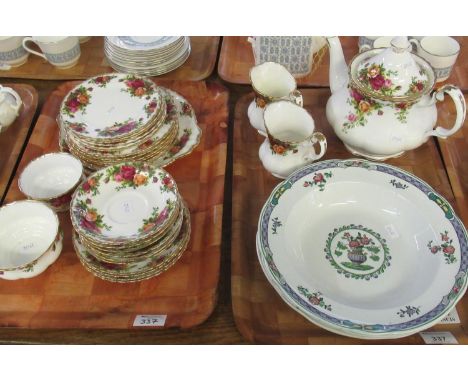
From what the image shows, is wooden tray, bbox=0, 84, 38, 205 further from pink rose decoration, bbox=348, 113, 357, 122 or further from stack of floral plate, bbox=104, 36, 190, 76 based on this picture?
pink rose decoration, bbox=348, 113, 357, 122

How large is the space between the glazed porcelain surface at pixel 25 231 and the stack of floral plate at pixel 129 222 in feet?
0.22

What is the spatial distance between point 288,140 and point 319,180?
0.12m

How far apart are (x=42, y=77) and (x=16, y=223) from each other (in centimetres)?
56

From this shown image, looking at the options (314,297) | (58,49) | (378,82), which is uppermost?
(378,82)

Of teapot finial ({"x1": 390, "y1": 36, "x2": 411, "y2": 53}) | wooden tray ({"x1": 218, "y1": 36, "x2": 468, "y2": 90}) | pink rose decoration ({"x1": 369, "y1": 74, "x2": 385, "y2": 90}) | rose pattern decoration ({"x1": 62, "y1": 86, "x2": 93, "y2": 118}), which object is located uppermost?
teapot finial ({"x1": 390, "y1": 36, "x2": 411, "y2": 53})

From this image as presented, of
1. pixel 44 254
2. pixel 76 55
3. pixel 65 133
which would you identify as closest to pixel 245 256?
pixel 44 254

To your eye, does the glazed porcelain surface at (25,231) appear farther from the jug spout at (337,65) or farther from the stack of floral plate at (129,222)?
the jug spout at (337,65)

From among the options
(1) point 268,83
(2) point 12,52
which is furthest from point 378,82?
(2) point 12,52

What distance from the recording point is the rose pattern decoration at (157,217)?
935 millimetres

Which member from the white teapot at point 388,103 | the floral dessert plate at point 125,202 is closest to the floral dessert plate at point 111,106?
the floral dessert plate at point 125,202

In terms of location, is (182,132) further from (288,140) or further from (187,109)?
(288,140)

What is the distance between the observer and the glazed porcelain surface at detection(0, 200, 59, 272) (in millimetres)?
970

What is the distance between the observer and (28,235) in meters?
0.99

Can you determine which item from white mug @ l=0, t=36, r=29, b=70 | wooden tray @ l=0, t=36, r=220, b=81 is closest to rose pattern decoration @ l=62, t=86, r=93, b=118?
wooden tray @ l=0, t=36, r=220, b=81
